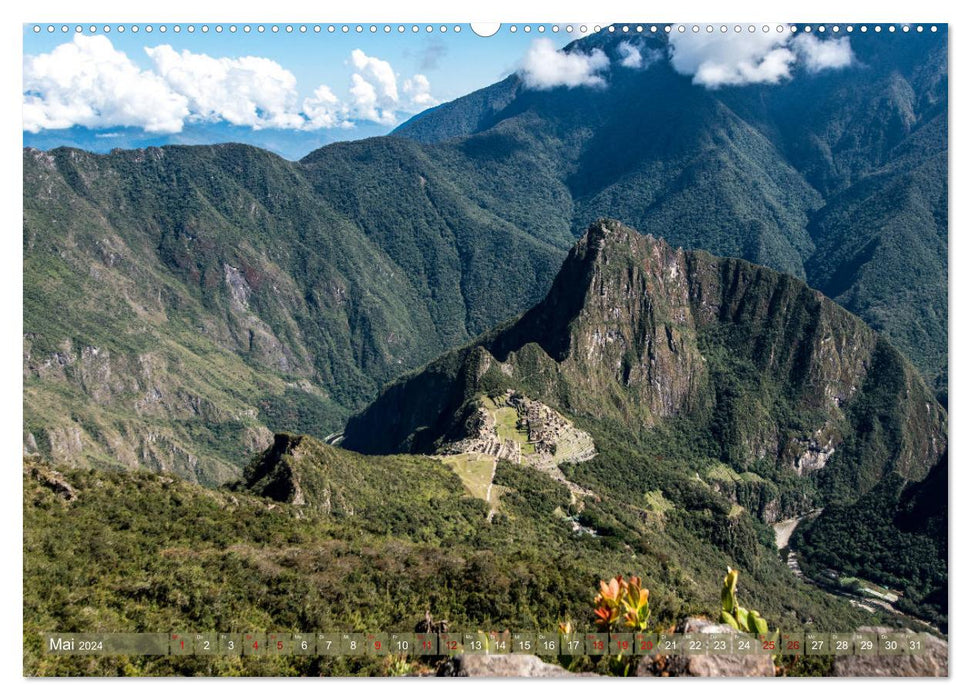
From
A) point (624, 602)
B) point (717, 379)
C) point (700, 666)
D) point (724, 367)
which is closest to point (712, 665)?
point (700, 666)

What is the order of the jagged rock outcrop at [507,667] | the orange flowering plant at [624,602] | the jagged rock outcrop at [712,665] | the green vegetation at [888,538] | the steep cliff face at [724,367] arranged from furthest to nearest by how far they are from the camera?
the steep cliff face at [724,367] < the green vegetation at [888,538] < the jagged rock outcrop at [507,667] < the jagged rock outcrop at [712,665] < the orange flowering plant at [624,602]

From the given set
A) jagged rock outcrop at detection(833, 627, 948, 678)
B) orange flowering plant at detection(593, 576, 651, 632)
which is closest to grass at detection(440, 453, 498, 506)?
jagged rock outcrop at detection(833, 627, 948, 678)

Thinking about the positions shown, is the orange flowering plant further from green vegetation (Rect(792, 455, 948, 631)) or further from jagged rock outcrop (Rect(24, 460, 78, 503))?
green vegetation (Rect(792, 455, 948, 631))

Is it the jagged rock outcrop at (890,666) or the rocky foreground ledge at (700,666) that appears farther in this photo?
the jagged rock outcrop at (890,666)

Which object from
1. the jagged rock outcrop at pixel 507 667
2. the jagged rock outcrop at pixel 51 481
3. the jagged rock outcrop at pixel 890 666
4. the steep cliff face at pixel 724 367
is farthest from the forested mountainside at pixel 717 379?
the jagged rock outcrop at pixel 507 667

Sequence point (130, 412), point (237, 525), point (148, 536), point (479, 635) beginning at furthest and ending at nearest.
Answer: point (130, 412) → point (237, 525) → point (148, 536) → point (479, 635)

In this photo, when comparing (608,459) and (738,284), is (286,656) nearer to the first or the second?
(608,459)

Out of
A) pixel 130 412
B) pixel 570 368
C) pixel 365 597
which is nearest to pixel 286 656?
pixel 365 597

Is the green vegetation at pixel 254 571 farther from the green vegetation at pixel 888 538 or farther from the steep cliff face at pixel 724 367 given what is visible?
the steep cliff face at pixel 724 367

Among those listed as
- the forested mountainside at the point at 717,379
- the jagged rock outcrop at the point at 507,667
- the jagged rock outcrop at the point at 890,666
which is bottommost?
the jagged rock outcrop at the point at 890,666
